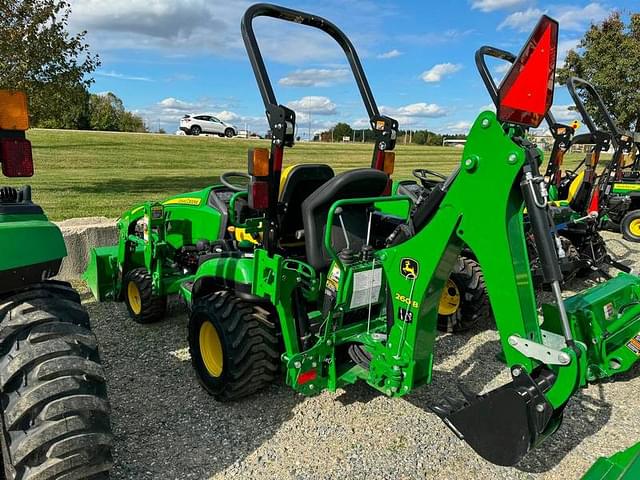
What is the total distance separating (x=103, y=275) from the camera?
18.5ft

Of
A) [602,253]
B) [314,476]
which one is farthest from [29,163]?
[602,253]

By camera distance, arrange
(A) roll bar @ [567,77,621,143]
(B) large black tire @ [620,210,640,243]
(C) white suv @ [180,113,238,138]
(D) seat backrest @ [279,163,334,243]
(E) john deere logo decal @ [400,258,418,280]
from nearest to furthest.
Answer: (E) john deere logo decal @ [400,258,418,280], (D) seat backrest @ [279,163,334,243], (A) roll bar @ [567,77,621,143], (B) large black tire @ [620,210,640,243], (C) white suv @ [180,113,238,138]

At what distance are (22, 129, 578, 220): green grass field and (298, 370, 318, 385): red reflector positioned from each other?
20.3 ft

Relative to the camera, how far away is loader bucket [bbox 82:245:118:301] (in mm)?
5613

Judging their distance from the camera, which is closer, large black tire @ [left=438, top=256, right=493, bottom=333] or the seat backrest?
the seat backrest

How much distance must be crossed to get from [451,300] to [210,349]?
255 centimetres

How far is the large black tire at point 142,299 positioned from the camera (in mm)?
5012

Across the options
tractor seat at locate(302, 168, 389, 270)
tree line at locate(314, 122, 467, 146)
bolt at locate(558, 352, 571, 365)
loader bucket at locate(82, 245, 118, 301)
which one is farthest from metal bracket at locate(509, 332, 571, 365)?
tree line at locate(314, 122, 467, 146)

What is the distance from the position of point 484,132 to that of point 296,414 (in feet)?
7.17

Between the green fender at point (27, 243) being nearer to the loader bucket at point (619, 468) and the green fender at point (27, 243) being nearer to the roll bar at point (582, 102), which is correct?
the loader bucket at point (619, 468)

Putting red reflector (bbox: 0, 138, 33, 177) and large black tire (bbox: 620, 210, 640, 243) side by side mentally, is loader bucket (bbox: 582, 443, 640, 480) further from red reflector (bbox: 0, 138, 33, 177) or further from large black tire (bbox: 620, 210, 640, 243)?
large black tire (bbox: 620, 210, 640, 243)

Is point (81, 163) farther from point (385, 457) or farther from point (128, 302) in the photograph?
point (385, 457)

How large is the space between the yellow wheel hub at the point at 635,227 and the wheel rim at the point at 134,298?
9.79 m

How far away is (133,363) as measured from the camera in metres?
4.29
